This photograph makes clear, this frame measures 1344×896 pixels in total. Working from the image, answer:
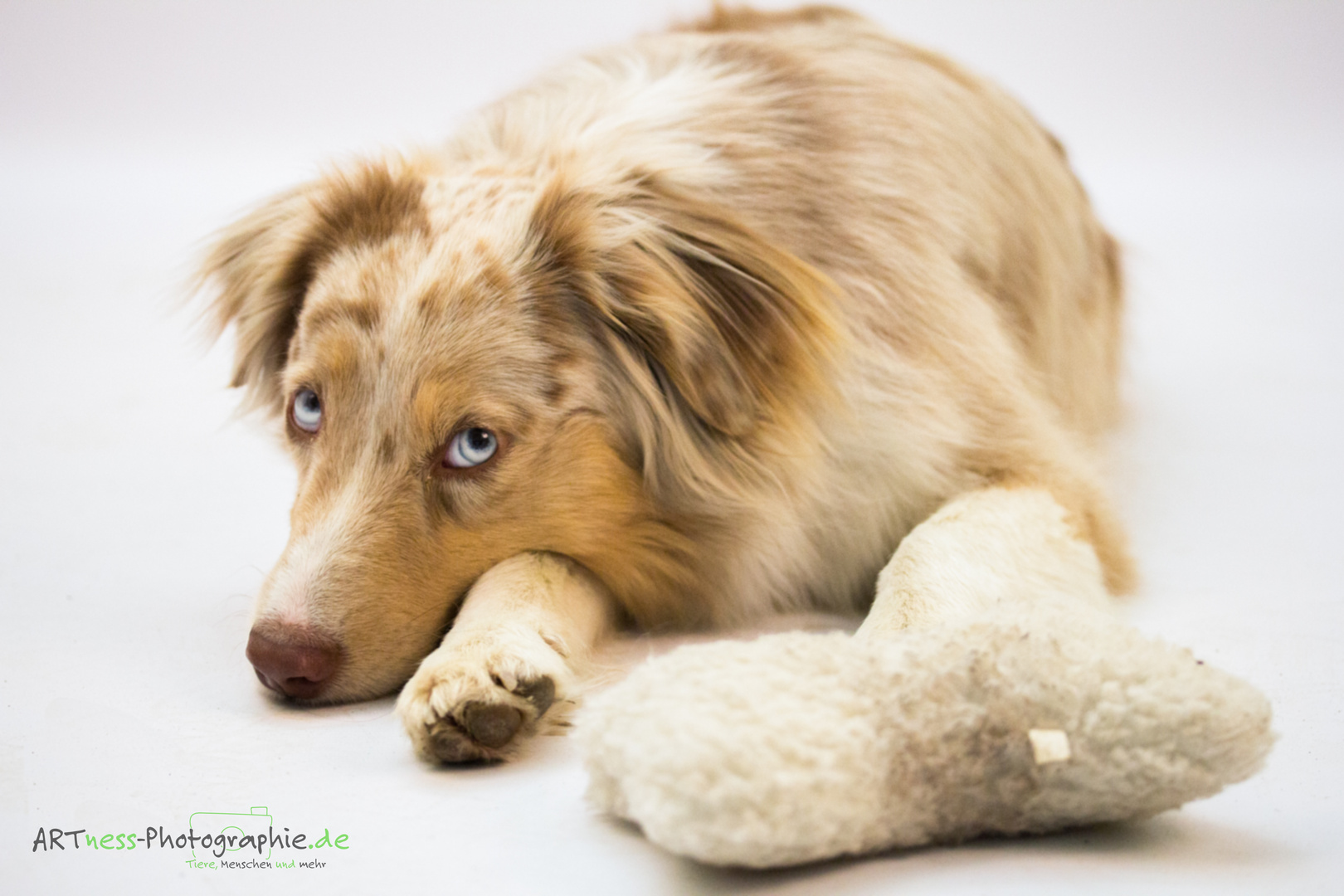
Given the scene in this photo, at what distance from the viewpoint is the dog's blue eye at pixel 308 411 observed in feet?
9.75

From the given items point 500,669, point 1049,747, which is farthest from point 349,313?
point 1049,747

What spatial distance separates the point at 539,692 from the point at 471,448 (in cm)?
55

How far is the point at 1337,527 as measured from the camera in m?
3.92

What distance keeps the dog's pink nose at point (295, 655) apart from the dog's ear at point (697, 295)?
0.90 m

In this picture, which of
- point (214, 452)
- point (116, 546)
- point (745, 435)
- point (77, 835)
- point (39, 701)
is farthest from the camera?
point (214, 452)

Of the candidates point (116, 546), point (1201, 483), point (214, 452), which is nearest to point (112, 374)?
point (214, 452)

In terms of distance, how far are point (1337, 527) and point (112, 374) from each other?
4.43 m

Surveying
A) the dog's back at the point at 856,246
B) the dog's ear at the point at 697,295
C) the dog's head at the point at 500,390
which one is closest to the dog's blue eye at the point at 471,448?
the dog's head at the point at 500,390

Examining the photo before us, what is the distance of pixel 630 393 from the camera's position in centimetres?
300

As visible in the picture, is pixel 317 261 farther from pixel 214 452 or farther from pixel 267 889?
pixel 214 452

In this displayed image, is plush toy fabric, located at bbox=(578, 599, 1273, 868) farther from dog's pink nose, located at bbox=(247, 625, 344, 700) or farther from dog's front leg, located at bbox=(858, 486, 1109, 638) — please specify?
dog's pink nose, located at bbox=(247, 625, 344, 700)

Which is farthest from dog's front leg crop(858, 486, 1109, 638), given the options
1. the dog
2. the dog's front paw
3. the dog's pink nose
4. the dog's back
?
the dog's pink nose

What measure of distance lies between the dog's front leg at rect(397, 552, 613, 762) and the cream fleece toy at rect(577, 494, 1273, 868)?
1.14 feet

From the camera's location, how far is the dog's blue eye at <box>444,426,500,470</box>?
2850 millimetres
